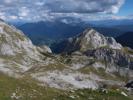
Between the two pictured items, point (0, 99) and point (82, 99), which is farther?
point (0, 99)

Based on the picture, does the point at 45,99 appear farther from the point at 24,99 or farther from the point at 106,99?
the point at 106,99

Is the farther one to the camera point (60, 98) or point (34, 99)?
point (34, 99)

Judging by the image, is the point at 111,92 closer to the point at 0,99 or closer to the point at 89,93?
the point at 89,93

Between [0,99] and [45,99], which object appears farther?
[0,99]

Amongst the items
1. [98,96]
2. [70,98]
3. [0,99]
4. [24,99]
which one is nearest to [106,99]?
[98,96]

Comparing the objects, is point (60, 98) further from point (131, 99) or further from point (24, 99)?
point (131, 99)

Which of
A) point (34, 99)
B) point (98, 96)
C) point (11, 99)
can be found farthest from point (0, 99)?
point (98, 96)

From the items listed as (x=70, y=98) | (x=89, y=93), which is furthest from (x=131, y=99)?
(x=70, y=98)
